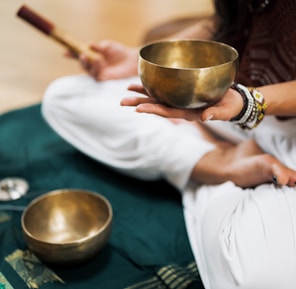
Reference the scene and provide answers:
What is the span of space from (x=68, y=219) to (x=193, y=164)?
0.32 metres

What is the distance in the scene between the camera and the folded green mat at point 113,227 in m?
1.07

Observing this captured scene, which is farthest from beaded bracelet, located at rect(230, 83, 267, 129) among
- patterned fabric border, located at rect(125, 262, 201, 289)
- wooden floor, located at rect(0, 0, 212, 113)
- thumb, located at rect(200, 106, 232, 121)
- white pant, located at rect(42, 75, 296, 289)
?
wooden floor, located at rect(0, 0, 212, 113)

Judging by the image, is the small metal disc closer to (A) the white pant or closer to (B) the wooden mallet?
(A) the white pant

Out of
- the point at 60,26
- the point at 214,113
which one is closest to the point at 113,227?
the point at 214,113

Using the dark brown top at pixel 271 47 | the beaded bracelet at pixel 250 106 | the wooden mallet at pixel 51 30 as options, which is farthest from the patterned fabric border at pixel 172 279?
the wooden mallet at pixel 51 30

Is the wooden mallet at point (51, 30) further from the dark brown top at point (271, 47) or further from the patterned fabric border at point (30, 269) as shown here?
the patterned fabric border at point (30, 269)

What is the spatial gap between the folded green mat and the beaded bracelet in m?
0.35

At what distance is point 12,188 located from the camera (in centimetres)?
138

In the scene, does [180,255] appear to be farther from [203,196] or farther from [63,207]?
[63,207]

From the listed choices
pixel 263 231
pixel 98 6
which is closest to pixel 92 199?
pixel 263 231

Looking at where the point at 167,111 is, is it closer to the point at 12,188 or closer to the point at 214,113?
the point at 214,113

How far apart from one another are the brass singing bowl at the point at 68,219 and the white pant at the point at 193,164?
0.62 feet

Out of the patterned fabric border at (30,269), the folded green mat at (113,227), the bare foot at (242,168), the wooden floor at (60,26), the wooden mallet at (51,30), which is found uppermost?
the wooden mallet at (51,30)

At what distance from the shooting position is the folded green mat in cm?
107
